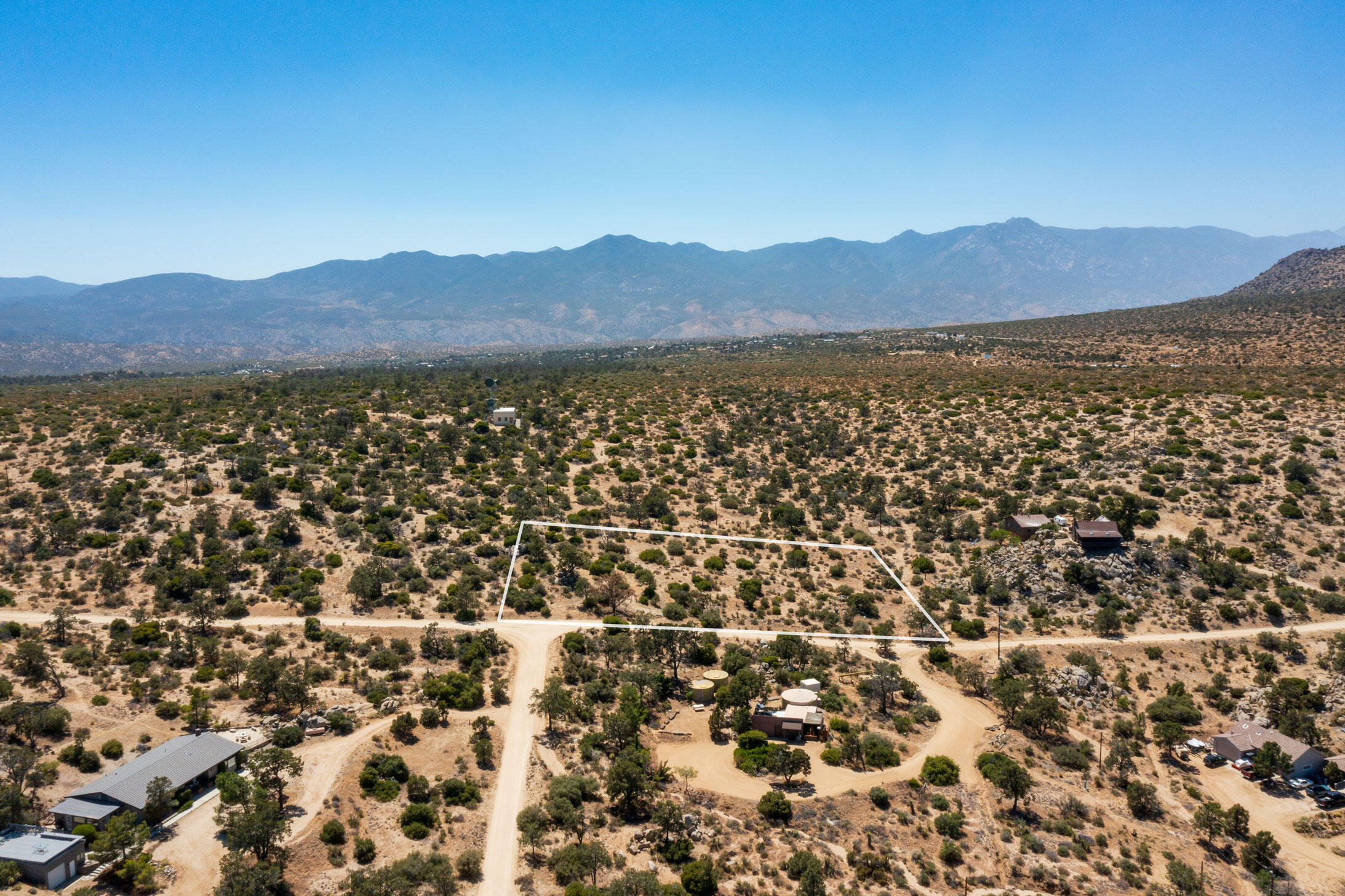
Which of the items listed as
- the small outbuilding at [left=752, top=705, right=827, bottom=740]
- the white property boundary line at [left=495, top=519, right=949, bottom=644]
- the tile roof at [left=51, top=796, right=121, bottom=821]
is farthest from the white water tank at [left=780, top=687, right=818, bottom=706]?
the tile roof at [left=51, top=796, right=121, bottom=821]

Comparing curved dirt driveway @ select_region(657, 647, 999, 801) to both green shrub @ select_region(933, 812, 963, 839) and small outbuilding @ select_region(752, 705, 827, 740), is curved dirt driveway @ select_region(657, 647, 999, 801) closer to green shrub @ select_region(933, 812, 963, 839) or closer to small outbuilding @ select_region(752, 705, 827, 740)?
small outbuilding @ select_region(752, 705, 827, 740)

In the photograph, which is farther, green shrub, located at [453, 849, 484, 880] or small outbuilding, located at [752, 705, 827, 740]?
small outbuilding, located at [752, 705, 827, 740]

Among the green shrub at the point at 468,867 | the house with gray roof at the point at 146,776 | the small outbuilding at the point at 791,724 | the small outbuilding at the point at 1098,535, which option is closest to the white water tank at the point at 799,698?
the small outbuilding at the point at 791,724

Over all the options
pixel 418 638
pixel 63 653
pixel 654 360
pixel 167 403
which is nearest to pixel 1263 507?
pixel 418 638

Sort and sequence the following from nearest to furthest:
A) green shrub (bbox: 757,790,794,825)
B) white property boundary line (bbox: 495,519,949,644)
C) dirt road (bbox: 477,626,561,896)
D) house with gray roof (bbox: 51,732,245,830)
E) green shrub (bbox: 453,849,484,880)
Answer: green shrub (bbox: 453,849,484,880) < dirt road (bbox: 477,626,561,896) < house with gray roof (bbox: 51,732,245,830) < green shrub (bbox: 757,790,794,825) < white property boundary line (bbox: 495,519,949,644)

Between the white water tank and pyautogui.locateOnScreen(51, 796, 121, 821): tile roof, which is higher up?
pyautogui.locateOnScreen(51, 796, 121, 821): tile roof

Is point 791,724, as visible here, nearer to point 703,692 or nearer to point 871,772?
point 871,772

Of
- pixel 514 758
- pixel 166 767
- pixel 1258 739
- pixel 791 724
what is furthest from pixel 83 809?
pixel 1258 739
